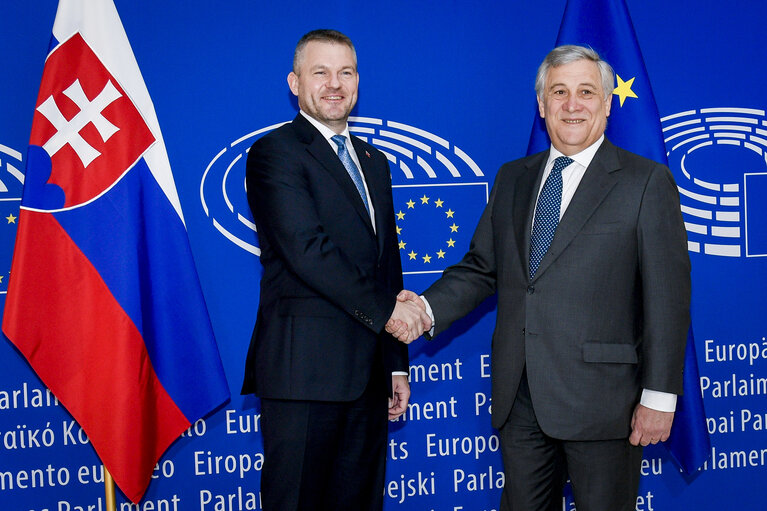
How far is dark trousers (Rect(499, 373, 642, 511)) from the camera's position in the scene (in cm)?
210

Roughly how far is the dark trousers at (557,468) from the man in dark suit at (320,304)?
1.45 ft

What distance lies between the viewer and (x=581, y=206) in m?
2.10

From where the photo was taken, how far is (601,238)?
2068 millimetres

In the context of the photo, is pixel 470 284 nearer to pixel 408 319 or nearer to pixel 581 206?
pixel 408 319

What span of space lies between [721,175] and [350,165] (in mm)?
1826

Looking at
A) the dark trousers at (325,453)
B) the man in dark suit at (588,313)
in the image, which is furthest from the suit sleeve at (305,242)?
the man in dark suit at (588,313)

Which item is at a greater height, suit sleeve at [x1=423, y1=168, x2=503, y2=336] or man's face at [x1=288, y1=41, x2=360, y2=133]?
man's face at [x1=288, y1=41, x2=360, y2=133]

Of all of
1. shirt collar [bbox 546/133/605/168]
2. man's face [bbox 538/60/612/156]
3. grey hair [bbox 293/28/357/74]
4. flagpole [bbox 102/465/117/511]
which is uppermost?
grey hair [bbox 293/28/357/74]

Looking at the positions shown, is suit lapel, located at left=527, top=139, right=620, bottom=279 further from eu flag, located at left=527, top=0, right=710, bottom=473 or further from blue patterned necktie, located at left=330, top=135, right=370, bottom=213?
eu flag, located at left=527, top=0, right=710, bottom=473

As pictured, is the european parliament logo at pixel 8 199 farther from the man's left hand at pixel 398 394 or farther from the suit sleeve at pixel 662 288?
the suit sleeve at pixel 662 288

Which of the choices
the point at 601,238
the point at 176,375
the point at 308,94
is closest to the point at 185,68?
the point at 308,94

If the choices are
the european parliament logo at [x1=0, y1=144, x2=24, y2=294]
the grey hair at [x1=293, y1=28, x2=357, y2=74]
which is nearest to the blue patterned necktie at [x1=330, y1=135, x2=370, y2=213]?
the grey hair at [x1=293, y1=28, x2=357, y2=74]

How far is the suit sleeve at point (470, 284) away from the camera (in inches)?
97.8

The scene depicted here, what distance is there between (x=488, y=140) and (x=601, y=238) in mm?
1130
